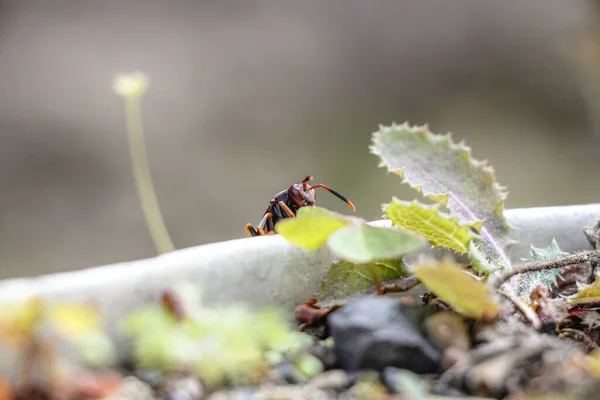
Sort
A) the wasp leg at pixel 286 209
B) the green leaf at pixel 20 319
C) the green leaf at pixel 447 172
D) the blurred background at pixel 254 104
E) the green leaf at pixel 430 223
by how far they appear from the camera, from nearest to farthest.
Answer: the green leaf at pixel 20 319 → the green leaf at pixel 430 223 → the green leaf at pixel 447 172 → the wasp leg at pixel 286 209 → the blurred background at pixel 254 104

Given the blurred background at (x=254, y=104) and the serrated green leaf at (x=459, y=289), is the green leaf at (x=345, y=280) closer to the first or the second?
the serrated green leaf at (x=459, y=289)

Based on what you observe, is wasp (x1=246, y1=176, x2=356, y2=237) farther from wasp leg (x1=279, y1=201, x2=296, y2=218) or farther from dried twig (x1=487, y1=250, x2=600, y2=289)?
dried twig (x1=487, y1=250, x2=600, y2=289)

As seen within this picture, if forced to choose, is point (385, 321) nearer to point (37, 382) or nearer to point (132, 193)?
point (37, 382)

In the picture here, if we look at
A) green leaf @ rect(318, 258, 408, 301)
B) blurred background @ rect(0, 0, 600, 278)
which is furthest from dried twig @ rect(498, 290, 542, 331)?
blurred background @ rect(0, 0, 600, 278)

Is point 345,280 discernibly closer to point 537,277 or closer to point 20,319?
point 537,277

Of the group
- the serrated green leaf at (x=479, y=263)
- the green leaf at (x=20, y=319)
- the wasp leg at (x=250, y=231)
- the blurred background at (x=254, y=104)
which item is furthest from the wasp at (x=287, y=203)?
the blurred background at (x=254, y=104)

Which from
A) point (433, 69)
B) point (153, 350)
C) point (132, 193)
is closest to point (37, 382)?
point (153, 350)
